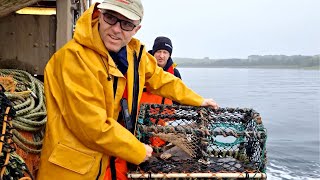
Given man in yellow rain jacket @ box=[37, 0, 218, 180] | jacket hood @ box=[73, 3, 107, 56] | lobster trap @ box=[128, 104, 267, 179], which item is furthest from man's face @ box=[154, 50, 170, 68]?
jacket hood @ box=[73, 3, 107, 56]

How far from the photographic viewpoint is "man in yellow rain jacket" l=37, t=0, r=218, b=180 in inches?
90.5

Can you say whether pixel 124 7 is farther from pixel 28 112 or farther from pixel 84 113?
pixel 28 112

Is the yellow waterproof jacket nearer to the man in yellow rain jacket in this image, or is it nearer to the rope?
the man in yellow rain jacket

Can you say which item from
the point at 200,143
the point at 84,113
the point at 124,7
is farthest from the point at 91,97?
the point at 200,143

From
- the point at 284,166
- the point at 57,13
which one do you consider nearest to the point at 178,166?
the point at 57,13

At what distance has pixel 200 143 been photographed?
2566 mm

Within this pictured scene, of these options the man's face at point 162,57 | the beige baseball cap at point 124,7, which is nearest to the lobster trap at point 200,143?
the beige baseball cap at point 124,7

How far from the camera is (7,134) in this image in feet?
7.36

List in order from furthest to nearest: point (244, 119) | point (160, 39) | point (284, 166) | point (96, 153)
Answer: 1. point (284, 166)
2. point (160, 39)
3. point (244, 119)
4. point (96, 153)

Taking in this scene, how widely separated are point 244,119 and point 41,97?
174cm

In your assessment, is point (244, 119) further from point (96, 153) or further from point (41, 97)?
point (41, 97)

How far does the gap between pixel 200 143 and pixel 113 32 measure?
0.88 metres

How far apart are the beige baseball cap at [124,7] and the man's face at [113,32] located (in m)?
0.05

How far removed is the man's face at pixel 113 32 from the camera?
2367mm
